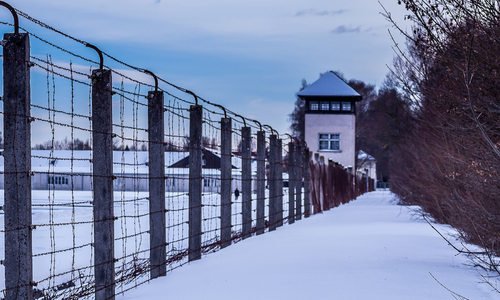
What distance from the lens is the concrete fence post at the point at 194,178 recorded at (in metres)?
8.58

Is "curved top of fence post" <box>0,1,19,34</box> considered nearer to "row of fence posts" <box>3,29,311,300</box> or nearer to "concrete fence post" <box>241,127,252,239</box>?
"row of fence posts" <box>3,29,311,300</box>

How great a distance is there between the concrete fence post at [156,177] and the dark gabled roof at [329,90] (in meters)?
33.0

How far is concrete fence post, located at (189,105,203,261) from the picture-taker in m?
8.58

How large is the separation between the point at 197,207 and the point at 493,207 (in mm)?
3661

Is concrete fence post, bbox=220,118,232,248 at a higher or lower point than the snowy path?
higher

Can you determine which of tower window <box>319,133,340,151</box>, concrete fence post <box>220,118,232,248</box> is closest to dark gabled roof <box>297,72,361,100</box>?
tower window <box>319,133,340,151</box>

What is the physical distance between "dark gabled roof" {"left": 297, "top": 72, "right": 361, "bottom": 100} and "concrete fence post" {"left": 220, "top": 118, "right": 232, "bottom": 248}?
2997 cm

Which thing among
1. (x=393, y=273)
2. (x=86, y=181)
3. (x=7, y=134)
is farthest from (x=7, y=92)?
(x=86, y=181)

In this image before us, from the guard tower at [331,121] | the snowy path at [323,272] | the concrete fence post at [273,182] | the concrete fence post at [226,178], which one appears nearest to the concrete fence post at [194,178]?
the snowy path at [323,272]

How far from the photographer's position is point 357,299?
20.0 feet

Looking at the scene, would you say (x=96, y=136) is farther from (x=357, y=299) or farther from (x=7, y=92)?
(x=357, y=299)

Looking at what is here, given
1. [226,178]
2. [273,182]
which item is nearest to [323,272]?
[226,178]

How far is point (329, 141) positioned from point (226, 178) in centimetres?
3136

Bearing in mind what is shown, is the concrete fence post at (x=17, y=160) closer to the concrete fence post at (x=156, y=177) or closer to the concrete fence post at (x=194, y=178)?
the concrete fence post at (x=156, y=177)
